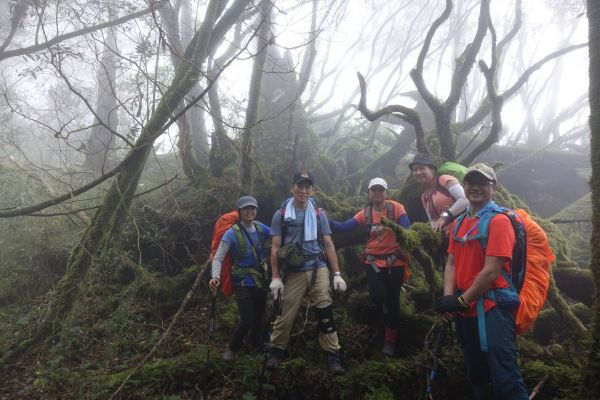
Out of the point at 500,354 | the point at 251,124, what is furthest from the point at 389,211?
the point at 251,124

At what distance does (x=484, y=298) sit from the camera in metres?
2.79

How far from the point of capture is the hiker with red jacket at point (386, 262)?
465 centimetres

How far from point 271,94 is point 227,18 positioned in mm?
6751

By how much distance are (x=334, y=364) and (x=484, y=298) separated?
233cm

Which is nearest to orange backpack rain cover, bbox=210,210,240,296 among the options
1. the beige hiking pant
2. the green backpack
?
the beige hiking pant

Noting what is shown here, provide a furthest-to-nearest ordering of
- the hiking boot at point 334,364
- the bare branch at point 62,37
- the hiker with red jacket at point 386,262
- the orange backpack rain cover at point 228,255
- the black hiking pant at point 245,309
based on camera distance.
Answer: the bare branch at point 62,37, the orange backpack rain cover at point 228,255, the black hiking pant at point 245,309, the hiker with red jacket at point 386,262, the hiking boot at point 334,364

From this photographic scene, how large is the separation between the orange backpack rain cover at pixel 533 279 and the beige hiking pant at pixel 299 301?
7.55ft

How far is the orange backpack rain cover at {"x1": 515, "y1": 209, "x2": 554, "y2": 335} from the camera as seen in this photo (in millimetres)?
2744

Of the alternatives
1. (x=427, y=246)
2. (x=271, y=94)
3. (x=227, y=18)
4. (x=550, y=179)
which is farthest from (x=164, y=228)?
(x=550, y=179)

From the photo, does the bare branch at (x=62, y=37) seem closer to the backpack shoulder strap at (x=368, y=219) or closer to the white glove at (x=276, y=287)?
the backpack shoulder strap at (x=368, y=219)

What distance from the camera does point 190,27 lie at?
13.4 m

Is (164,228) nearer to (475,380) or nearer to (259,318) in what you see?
(259,318)

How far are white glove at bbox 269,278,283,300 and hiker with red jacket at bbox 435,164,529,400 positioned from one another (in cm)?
211

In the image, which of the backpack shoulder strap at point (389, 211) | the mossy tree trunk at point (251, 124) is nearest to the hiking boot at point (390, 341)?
the backpack shoulder strap at point (389, 211)
